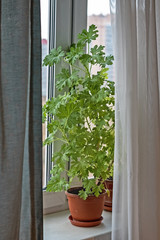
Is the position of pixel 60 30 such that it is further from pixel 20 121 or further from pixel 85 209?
pixel 85 209

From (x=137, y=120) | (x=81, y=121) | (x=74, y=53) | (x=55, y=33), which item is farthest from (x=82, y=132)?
(x=55, y=33)

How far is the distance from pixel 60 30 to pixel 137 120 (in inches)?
22.1

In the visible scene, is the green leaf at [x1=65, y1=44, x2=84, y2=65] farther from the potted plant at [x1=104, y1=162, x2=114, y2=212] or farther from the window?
the potted plant at [x1=104, y1=162, x2=114, y2=212]

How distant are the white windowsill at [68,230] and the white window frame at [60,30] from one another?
67 mm

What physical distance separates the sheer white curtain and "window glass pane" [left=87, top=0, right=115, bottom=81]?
27 cm

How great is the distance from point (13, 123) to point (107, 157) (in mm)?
518

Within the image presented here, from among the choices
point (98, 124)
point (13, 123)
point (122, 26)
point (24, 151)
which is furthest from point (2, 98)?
point (122, 26)

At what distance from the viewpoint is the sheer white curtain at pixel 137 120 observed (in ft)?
4.80

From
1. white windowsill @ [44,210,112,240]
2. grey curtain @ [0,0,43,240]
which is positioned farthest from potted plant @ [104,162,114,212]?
grey curtain @ [0,0,43,240]

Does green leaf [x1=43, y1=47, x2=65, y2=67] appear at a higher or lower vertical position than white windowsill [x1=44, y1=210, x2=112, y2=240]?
higher

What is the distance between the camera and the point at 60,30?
1621mm

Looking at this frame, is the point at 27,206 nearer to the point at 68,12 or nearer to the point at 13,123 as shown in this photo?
the point at 13,123

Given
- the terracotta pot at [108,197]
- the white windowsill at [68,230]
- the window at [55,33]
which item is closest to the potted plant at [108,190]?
the terracotta pot at [108,197]

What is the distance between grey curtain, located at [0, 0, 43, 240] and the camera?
45.1 inches
